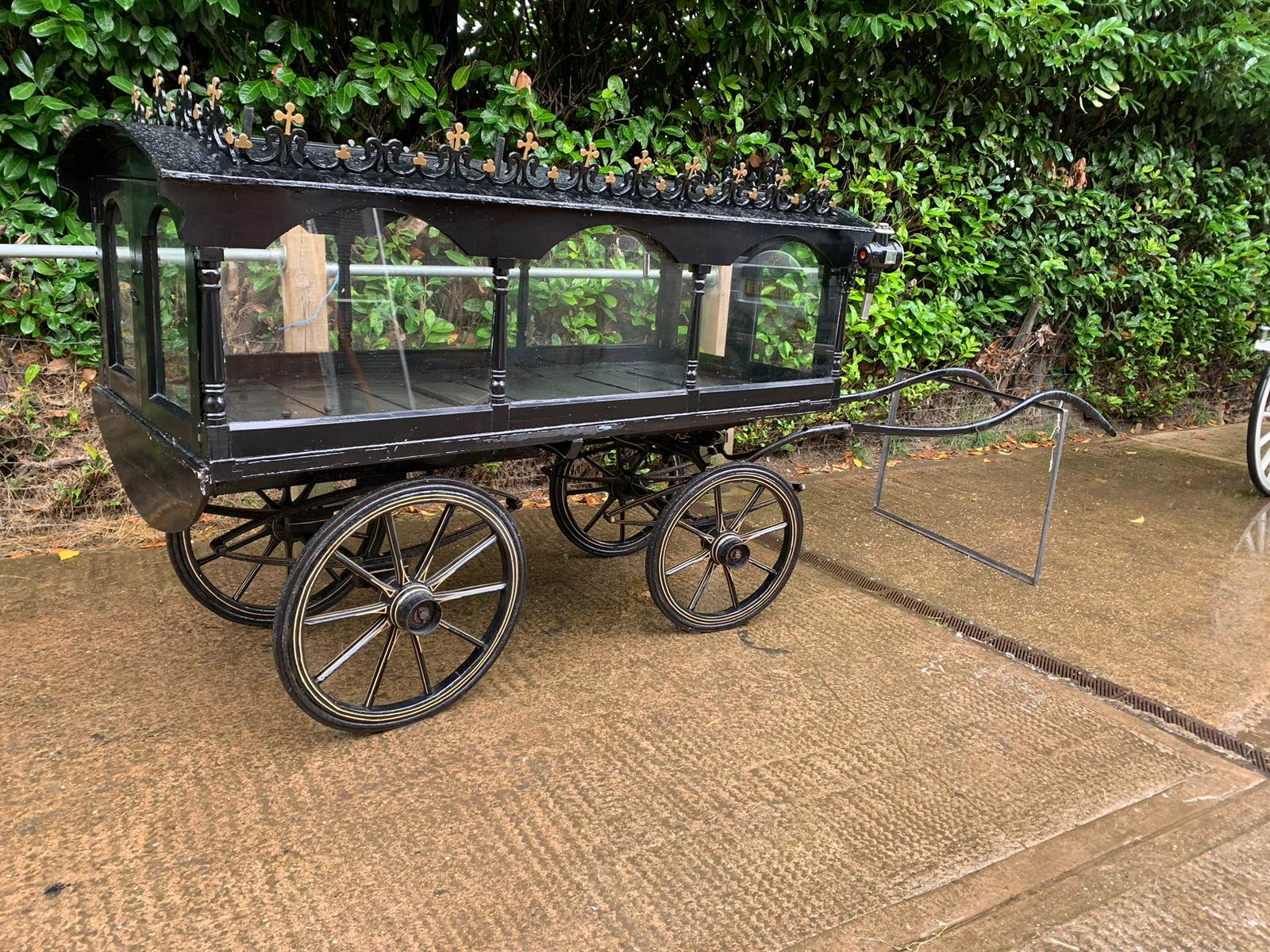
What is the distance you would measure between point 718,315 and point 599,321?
0.41m

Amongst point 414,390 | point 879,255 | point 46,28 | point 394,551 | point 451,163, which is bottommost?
point 394,551

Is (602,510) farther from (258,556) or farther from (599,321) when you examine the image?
(258,556)

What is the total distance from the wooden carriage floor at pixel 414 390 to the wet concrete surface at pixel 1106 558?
164 cm

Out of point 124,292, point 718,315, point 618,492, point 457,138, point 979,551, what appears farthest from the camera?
point 979,551

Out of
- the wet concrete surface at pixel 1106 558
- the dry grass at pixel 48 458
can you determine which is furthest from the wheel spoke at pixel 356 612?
the wet concrete surface at pixel 1106 558

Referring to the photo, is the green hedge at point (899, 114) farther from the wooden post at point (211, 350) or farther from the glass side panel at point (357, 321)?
the wooden post at point (211, 350)

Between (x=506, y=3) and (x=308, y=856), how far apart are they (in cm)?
371

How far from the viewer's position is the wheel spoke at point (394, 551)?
94.4 inches

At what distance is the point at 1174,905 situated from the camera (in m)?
2.06

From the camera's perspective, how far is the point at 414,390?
8.44 feet

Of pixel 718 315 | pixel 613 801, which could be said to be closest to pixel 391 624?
pixel 613 801

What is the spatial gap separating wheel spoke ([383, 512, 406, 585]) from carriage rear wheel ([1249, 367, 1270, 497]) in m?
5.00

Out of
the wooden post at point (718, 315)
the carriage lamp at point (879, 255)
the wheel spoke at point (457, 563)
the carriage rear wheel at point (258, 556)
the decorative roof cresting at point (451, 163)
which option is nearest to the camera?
the decorative roof cresting at point (451, 163)

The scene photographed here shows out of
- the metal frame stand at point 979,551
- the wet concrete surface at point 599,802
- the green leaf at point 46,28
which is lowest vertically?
the wet concrete surface at point 599,802
